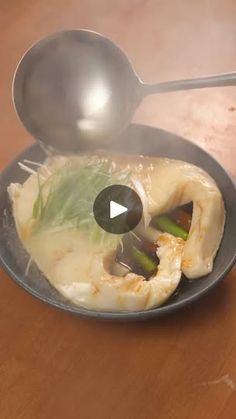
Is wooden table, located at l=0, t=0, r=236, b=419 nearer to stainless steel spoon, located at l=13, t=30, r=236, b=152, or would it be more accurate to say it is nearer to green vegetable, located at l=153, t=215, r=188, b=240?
green vegetable, located at l=153, t=215, r=188, b=240

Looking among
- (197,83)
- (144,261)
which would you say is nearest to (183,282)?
(144,261)

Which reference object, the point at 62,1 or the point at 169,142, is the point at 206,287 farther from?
the point at 62,1

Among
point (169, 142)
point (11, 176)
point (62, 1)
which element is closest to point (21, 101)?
point (11, 176)

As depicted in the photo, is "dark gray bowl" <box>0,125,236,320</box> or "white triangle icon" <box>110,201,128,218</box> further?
"white triangle icon" <box>110,201,128,218</box>

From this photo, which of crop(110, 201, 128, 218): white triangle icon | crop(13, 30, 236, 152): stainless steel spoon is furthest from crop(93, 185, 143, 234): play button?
crop(13, 30, 236, 152): stainless steel spoon

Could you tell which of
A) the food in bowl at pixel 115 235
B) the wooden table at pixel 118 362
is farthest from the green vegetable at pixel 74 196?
the wooden table at pixel 118 362

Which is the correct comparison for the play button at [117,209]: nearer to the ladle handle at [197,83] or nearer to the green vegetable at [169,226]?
the green vegetable at [169,226]
